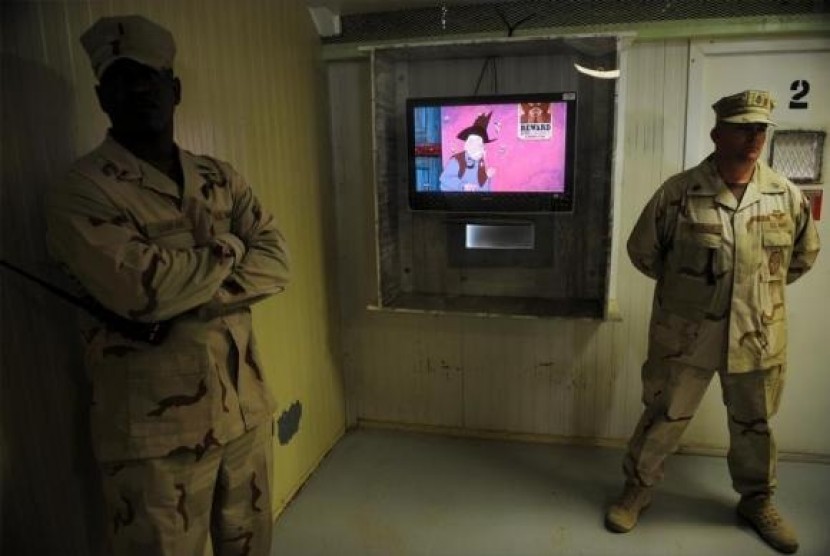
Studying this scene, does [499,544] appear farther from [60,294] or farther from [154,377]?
→ [60,294]

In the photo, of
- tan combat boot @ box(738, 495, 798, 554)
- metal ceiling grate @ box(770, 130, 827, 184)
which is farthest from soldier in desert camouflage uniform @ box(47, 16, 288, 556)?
metal ceiling grate @ box(770, 130, 827, 184)

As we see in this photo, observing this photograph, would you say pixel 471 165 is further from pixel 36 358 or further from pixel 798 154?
pixel 36 358

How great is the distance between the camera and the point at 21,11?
1305mm

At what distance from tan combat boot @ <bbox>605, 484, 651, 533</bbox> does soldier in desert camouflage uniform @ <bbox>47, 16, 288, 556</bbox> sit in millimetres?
1483

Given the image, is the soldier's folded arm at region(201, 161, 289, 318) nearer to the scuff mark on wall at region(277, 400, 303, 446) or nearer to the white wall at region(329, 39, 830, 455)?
the scuff mark on wall at region(277, 400, 303, 446)

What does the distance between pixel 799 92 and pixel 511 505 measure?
6.77ft

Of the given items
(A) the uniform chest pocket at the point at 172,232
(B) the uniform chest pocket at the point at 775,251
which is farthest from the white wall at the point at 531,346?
(A) the uniform chest pocket at the point at 172,232

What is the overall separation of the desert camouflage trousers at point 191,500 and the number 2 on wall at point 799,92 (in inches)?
94.6

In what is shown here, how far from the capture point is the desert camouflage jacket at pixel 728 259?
203 centimetres

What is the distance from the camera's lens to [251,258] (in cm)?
153

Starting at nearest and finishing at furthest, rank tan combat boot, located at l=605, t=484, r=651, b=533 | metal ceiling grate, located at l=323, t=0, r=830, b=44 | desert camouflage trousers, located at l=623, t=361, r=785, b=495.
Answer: desert camouflage trousers, located at l=623, t=361, r=785, b=495 < tan combat boot, located at l=605, t=484, r=651, b=533 < metal ceiling grate, located at l=323, t=0, r=830, b=44

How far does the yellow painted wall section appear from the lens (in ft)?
4.55

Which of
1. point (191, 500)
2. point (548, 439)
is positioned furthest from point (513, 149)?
point (191, 500)

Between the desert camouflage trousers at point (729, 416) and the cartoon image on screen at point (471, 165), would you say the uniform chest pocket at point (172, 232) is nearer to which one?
the cartoon image on screen at point (471, 165)
